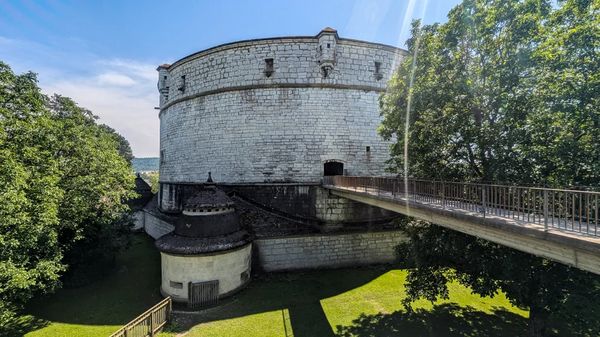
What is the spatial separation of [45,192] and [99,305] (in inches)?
179

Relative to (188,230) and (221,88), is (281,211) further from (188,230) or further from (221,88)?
(221,88)

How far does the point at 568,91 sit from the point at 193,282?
1179cm

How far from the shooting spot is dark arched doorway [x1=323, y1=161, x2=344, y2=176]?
622 inches

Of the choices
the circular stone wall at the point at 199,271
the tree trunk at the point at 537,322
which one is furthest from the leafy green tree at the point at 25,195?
the tree trunk at the point at 537,322

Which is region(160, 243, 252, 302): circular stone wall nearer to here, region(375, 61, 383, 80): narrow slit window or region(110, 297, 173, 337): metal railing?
region(110, 297, 173, 337): metal railing


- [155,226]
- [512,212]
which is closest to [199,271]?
[512,212]

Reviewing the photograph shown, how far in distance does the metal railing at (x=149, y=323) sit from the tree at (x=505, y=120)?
7812mm

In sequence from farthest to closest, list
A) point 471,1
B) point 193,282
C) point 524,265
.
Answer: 1. point 193,282
2. point 471,1
3. point 524,265

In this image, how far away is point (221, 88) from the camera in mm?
16359

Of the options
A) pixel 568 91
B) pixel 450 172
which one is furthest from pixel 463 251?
pixel 568 91

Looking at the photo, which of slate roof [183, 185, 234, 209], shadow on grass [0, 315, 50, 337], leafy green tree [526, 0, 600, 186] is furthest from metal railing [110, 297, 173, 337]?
leafy green tree [526, 0, 600, 186]

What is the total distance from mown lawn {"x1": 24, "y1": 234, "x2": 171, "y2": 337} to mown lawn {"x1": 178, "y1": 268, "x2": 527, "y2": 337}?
2.32 m

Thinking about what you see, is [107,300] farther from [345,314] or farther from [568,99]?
[568,99]

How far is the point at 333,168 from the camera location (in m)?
16.0
